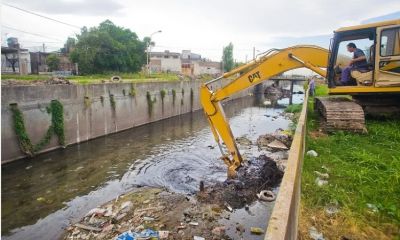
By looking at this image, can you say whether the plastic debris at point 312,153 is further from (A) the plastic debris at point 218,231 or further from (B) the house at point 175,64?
(B) the house at point 175,64

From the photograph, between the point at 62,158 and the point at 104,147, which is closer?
the point at 62,158

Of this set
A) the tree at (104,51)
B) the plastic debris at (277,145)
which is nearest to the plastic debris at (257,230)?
the plastic debris at (277,145)

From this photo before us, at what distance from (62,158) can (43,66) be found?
30.4m

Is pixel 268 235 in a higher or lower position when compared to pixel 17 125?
higher

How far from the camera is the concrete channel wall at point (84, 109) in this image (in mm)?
11492

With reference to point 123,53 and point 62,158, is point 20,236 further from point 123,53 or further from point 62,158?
point 123,53

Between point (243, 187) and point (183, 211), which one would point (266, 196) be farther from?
point (183, 211)

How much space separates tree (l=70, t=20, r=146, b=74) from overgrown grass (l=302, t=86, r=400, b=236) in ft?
89.5

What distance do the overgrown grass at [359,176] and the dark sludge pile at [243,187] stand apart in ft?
6.81

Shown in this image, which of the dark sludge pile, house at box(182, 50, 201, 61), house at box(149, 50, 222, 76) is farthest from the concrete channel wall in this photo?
house at box(182, 50, 201, 61)

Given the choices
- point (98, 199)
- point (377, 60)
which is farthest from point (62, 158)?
point (377, 60)

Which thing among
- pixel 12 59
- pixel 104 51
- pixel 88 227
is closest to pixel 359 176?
pixel 88 227

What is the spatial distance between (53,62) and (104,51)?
905cm

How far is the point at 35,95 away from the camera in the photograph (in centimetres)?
1252
